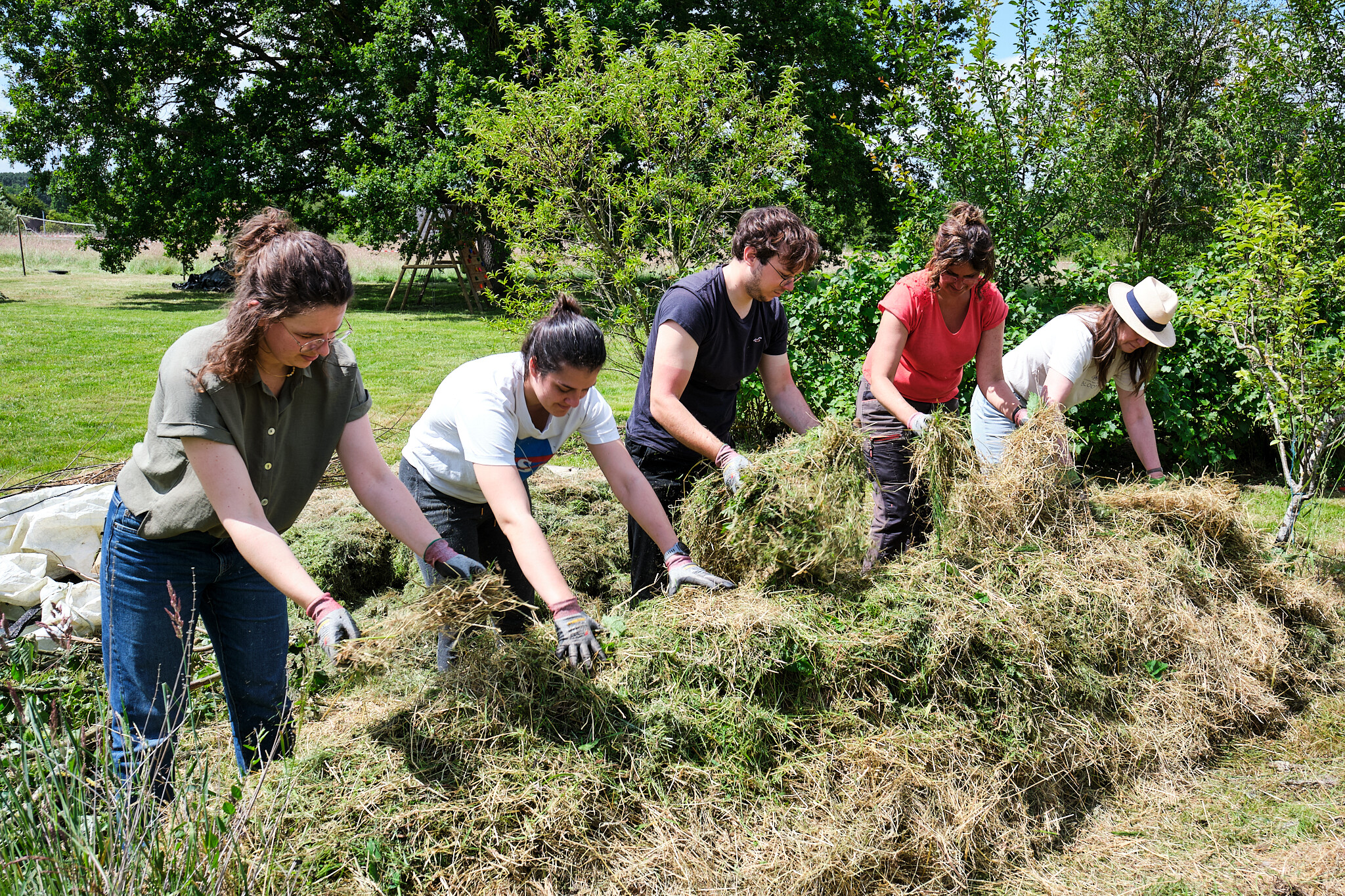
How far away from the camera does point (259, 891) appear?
184 cm

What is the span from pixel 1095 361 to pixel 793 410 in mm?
1372

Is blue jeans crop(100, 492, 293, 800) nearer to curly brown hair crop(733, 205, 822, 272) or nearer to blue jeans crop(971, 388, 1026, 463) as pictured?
curly brown hair crop(733, 205, 822, 272)

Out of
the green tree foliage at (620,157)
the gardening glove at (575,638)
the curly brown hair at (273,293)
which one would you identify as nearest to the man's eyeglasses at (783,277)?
the gardening glove at (575,638)

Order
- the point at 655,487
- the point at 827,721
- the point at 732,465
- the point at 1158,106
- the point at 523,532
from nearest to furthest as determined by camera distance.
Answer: the point at 523,532
the point at 827,721
the point at 732,465
the point at 655,487
the point at 1158,106

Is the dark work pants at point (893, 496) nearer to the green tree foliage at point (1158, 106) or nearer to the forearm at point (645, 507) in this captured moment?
the forearm at point (645, 507)

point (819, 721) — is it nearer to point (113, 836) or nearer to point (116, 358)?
point (113, 836)

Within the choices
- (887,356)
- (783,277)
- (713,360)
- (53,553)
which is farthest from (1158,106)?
(53,553)

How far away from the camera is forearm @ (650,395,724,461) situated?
289 centimetres

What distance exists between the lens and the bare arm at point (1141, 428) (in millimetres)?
3865

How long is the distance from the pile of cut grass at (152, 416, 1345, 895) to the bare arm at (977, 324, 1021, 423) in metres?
0.33

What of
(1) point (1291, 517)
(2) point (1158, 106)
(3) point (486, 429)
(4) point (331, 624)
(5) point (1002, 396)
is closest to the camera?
(4) point (331, 624)

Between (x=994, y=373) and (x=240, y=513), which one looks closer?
(x=240, y=513)

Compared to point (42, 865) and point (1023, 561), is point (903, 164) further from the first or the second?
point (42, 865)

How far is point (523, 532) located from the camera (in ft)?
7.71
